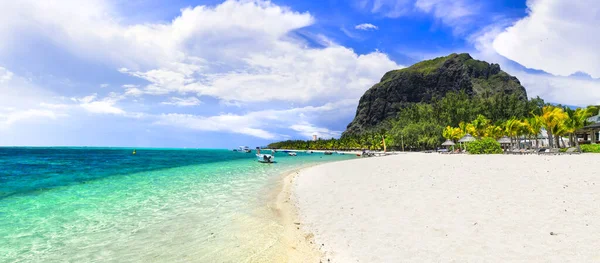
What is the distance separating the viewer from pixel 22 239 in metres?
Result: 10.3

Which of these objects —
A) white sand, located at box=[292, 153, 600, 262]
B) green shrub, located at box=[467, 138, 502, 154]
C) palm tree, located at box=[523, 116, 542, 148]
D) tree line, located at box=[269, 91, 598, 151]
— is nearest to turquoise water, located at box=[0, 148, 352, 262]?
white sand, located at box=[292, 153, 600, 262]

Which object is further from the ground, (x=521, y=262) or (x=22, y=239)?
(x=521, y=262)

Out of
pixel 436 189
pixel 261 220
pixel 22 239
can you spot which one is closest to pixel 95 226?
pixel 22 239

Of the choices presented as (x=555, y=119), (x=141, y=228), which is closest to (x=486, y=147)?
(x=555, y=119)

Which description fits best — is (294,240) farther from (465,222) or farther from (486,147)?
(486,147)

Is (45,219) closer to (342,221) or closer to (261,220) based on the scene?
(261,220)

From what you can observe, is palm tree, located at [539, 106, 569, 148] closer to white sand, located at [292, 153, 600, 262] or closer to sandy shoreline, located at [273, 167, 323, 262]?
white sand, located at [292, 153, 600, 262]

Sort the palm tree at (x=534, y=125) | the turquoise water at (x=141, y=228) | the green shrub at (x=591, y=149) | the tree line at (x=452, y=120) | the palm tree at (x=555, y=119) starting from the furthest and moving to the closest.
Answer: the tree line at (x=452, y=120), the palm tree at (x=534, y=125), the palm tree at (x=555, y=119), the green shrub at (x=591, y=149), the turquoise water at (x=141, y=228)

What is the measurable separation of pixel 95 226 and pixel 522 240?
14236 millimetres

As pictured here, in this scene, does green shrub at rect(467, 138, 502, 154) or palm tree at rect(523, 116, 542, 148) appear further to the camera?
palm tree at rect(523, 116, 542, 148)

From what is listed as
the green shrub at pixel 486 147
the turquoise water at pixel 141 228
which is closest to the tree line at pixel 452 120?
the green shrub at pixel 486 147

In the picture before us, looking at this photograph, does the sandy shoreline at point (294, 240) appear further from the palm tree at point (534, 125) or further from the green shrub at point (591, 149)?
the palm tree at point (534, 125)

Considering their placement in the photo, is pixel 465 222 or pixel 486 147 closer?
pixel 465 222

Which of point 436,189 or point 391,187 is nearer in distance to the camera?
point 436,189
